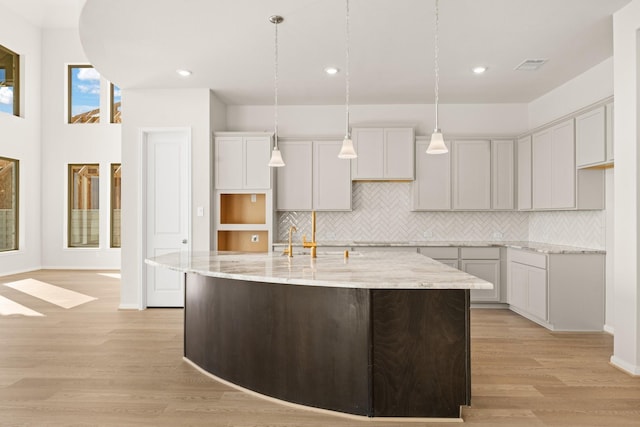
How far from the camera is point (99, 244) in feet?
31.3

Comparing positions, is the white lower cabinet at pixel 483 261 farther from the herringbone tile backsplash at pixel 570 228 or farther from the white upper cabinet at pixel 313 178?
the white upper cabinet at pixel 313 178

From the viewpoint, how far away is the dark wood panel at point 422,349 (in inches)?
99.0

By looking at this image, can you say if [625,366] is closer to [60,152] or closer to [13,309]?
[13,309]

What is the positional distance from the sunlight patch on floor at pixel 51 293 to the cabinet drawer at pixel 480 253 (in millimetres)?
5308

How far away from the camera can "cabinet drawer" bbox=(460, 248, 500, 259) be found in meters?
5.57

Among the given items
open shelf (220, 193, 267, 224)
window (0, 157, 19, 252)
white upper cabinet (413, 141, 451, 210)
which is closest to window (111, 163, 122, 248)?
window (0, 157, 19, 252)

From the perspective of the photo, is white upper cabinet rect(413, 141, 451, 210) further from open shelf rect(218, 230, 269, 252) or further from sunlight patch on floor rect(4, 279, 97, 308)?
sunlight patch on floor rect(4, 279, 97, 308)

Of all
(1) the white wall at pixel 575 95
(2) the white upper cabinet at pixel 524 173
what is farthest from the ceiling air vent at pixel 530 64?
(2) the white upper cabinet at pixel 524 173

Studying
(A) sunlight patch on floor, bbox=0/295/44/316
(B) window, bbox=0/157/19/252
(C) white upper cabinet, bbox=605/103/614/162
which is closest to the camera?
(C) white upper cabinet, bbox=605/103/614/162

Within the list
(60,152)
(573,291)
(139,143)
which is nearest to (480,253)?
(573,291)

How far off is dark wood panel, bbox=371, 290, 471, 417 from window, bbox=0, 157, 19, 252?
897 centimetres

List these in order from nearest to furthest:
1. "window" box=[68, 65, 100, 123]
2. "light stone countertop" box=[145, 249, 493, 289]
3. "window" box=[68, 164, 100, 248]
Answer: "light stone countertop" box=[145, 249, 493, 289], "window" box=[68, 164, 100, 248], "window" box=[68, 65, 100, 123]

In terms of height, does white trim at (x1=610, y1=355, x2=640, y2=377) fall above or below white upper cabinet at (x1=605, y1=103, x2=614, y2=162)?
below

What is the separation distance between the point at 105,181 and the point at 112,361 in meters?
7.03
